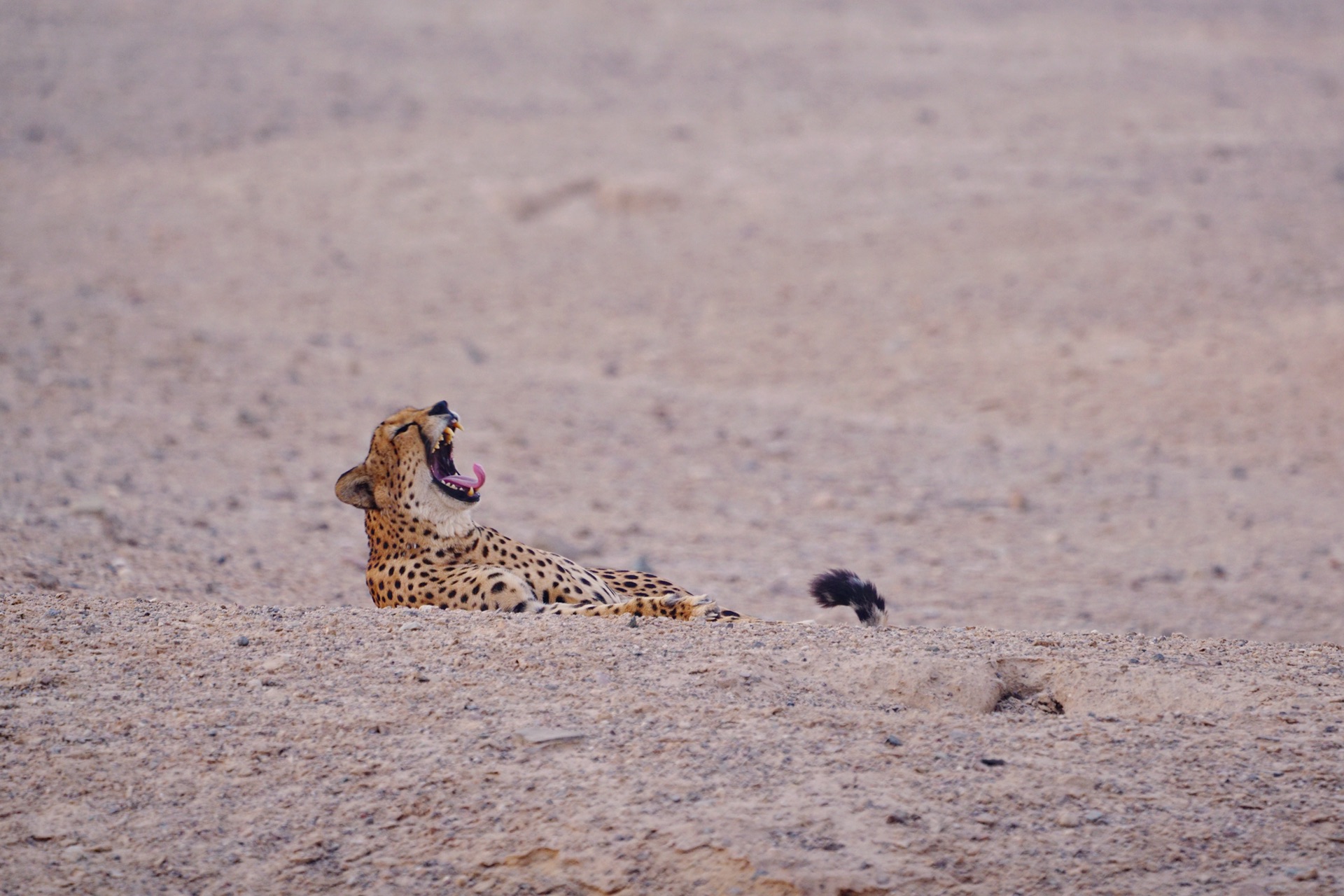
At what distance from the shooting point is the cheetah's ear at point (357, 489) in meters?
4.66

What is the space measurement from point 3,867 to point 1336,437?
25.8ft

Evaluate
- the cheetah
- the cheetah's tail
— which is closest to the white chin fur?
the cheetah

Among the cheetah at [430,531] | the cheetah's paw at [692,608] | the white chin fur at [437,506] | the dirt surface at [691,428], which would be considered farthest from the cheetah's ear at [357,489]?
the cheetah's paw at [692,608]

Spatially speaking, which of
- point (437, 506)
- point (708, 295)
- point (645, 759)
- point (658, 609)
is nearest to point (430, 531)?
point (437, 506)

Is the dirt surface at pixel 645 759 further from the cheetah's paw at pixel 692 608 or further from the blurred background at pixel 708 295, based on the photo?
the blurred background at pixel 708 295

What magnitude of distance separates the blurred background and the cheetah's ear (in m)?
1.03

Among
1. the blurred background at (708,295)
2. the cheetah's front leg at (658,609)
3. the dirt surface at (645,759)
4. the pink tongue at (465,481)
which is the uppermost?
the blurred background at (708,295)

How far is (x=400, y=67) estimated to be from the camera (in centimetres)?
1521

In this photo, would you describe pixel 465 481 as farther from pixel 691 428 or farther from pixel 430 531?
pixel 691 428

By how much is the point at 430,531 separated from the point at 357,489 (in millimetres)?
273

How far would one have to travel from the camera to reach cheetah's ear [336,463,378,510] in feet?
15.3

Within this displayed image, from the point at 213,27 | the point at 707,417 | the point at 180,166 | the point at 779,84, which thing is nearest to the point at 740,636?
the point at 707,417

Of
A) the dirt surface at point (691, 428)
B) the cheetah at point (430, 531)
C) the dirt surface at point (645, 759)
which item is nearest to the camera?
the dirt surface at point (645, 759)

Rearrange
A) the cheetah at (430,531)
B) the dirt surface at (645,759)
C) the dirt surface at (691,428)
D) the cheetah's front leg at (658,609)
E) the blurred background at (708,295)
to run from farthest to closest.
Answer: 1. the blurred background at (708,295)
2. the cheetah at (430,531)
3. the cheetah's front leg at (658,609)
4. the dirt surface at (691,428)
5. the dirt surface at (645,759)
